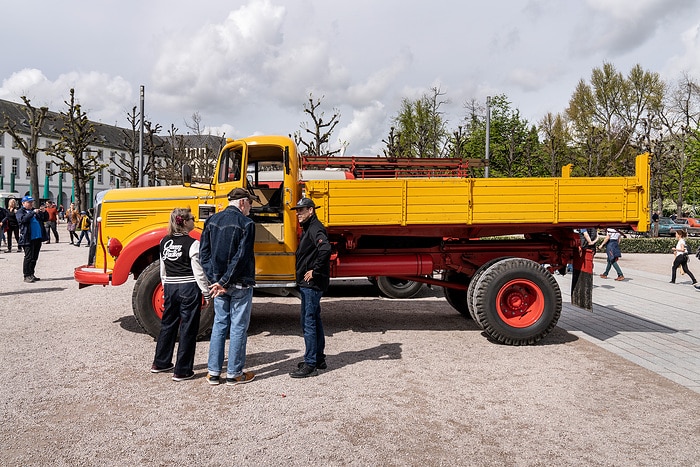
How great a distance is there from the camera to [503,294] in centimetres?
670

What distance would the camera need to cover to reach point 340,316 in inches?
330

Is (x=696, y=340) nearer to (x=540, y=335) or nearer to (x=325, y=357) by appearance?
(x=540, y=335)

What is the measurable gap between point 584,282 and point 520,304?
0.92m

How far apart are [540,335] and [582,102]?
140 ft

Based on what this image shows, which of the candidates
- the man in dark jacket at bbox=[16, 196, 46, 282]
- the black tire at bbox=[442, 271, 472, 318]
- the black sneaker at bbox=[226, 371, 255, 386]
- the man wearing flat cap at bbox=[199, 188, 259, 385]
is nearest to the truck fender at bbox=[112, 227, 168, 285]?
the man wearing flat cap at bbox=[199, 188, 259, 385]

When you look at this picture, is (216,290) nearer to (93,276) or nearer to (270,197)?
(270,197)

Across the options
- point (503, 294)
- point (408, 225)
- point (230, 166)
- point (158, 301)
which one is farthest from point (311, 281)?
point (503, 294)

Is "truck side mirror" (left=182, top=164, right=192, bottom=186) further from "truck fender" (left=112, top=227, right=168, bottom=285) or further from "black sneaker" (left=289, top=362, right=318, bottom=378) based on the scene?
"black sneaker" (left=289, top=362, right=318, bottom=378)

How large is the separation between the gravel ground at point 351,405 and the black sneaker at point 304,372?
0.35 ft

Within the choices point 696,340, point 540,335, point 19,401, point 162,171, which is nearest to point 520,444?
point 540,335

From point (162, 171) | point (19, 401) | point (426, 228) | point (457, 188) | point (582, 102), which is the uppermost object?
point (582, 102)

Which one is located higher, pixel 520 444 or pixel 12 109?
pixel 12 109

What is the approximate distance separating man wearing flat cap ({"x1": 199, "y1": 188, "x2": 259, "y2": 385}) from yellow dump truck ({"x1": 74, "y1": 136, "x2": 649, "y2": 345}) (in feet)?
4.97

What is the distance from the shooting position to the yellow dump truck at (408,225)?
642 cm
